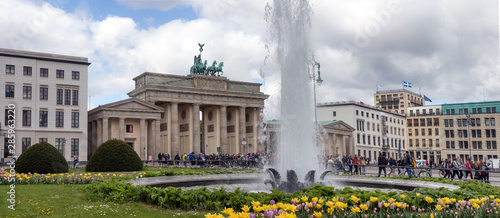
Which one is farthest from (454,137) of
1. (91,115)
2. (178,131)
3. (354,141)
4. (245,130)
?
(91,115)

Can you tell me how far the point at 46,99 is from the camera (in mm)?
60938

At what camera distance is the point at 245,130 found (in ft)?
282

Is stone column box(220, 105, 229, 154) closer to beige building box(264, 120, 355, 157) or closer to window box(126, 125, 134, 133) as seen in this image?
beige building box(264, 120, 355, 157)

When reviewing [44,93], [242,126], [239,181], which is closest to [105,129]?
[44,93]

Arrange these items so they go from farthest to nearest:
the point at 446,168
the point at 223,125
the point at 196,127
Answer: the point at 223,125 < the point at 196,127 < the point at 446,168

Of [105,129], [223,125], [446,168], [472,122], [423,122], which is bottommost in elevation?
[446,168]

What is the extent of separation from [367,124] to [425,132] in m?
26.1

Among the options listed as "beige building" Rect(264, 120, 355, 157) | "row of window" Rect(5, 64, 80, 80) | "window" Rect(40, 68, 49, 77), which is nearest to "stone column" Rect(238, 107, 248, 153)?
"beige building" Rect(264, 120, 355, 157)

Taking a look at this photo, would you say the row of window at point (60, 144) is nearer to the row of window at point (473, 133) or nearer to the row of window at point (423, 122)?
the row of window at point (423, 122)

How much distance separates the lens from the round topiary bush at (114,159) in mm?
31984

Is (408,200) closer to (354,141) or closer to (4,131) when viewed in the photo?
(4,131)

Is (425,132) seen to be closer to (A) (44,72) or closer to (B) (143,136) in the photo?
(B) (143,136)

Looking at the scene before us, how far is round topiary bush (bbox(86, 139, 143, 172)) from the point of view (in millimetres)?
31984

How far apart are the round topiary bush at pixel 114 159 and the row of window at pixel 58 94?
105 feet
